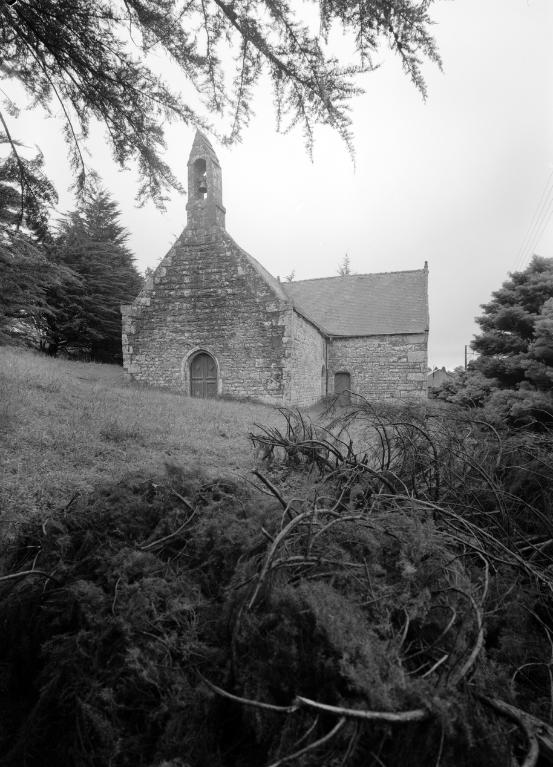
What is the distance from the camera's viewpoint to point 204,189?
50.2 feet

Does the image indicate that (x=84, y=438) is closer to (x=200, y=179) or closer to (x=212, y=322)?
(x=212, y=322)

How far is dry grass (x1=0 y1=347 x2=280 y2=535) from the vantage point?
14.4ft

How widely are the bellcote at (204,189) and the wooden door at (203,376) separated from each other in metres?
4.59

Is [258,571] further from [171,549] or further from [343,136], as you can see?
[343,136]

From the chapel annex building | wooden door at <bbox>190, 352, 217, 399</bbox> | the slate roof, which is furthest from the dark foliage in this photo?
the slate roof

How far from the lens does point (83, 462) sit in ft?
17.1

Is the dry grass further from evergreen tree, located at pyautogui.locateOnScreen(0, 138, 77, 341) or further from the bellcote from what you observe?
the bellcote

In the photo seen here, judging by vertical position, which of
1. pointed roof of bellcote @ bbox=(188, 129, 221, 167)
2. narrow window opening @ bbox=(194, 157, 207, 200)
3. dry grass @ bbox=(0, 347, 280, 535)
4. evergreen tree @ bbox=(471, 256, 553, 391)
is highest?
pointed roof of bellcote @ bbox=(188, 129, 221, 167)

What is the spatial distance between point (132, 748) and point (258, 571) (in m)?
0.51

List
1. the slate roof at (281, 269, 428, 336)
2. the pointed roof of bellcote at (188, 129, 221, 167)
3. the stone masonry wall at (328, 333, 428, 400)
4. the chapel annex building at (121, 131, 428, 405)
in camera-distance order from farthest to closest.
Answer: the slate roof at (281, 269, 428, 336) → the stone masonry wall at (328, 333, 428, 400) → the pointed roof of bellcote at (188, 129, 221, 167) → the chapel annex building at (121, 131, 428, 405)

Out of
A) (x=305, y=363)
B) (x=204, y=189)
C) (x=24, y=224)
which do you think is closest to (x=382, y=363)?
(x=305, y=363)

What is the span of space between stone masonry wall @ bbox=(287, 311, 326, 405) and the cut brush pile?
40.7 ft

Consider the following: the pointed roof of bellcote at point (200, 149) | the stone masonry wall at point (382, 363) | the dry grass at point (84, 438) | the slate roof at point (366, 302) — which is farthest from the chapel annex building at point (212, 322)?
the dry grass at point (84, 438)

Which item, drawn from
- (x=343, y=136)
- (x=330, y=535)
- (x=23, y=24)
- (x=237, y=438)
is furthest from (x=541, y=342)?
(x=23, y=24)
